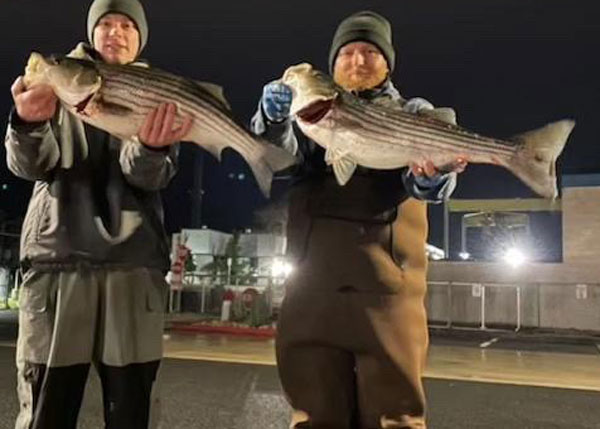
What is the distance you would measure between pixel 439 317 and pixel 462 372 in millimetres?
11561

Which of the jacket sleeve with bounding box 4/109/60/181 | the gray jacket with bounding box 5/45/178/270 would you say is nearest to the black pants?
the gray jacket with bounding box 5/45/178/270

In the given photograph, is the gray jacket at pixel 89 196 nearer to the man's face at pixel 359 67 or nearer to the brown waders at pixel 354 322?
the brown waders at pixel 354 322

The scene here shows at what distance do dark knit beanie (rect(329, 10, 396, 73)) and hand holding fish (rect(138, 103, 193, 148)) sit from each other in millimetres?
982

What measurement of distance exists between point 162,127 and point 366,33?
3.77ft

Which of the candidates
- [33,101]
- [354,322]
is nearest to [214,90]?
[33,101]

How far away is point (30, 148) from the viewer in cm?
265

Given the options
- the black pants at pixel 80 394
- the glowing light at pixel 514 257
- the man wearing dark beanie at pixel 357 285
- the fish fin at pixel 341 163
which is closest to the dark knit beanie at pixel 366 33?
the man wearing dark beanie at pixel 357 285

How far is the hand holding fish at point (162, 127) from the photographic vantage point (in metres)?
2.60

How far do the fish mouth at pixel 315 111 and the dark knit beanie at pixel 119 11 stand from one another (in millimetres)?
896

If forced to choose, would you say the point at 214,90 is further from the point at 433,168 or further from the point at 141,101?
the point at 433,168

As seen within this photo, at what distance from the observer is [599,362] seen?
12406mm

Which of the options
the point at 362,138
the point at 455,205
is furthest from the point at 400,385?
the point at 455,205

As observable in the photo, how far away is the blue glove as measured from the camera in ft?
9.50

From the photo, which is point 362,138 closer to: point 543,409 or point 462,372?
point 543,409
